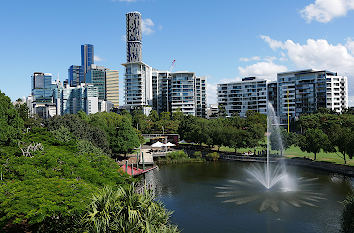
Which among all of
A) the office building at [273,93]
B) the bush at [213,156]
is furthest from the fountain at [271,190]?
the office building at [273,93]

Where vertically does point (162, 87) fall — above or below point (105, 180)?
above

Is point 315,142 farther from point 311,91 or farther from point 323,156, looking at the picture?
point 311,91

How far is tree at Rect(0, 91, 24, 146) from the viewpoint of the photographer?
36.1m

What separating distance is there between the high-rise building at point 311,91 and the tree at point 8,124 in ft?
337

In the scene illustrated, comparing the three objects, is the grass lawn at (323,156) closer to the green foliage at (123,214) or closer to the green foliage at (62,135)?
the green foliage at (62,135)

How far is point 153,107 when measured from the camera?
16788 centimetres

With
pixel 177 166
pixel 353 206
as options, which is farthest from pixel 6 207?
pixel 177 166

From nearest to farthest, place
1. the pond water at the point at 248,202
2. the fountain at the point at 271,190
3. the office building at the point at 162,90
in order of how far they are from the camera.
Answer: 1. the pond water at the point at 248,202
2. the fountain at the point at 271,190
3. the office building at the point at 162,90

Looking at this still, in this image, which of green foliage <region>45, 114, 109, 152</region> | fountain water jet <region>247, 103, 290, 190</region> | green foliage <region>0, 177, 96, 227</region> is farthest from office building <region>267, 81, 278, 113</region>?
green foliage <region>0, 177, 96, 227</region>

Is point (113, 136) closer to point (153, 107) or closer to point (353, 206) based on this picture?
point (353, 206)

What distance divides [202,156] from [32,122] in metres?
54.4

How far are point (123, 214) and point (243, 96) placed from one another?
13973 centimetres

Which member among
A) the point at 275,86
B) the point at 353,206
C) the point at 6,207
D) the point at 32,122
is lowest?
the point at 353,206

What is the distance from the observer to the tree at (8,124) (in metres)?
36.1
